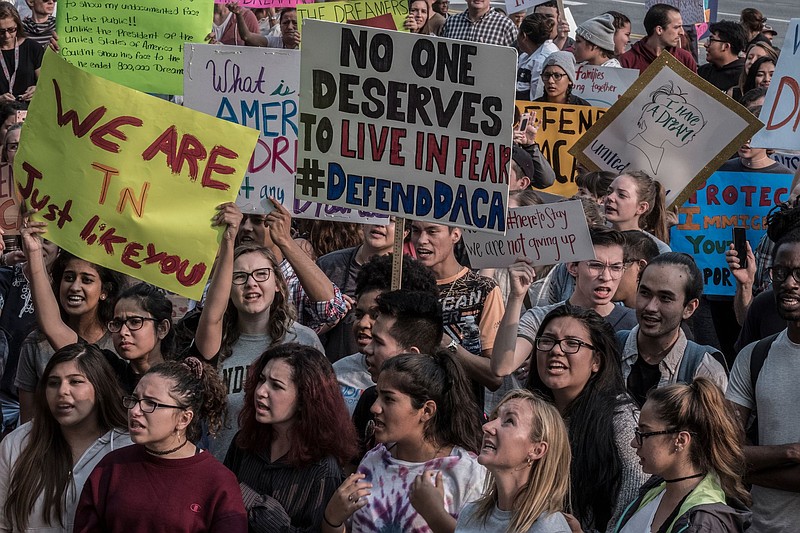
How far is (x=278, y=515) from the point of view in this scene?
558 centimetres

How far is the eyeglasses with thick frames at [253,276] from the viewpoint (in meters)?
6.80

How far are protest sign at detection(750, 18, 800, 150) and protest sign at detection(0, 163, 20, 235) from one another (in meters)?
4.40

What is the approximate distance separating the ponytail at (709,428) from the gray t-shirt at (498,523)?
0.52 m

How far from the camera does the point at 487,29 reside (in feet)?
45.0

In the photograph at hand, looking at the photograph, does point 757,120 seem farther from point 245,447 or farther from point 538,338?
point 245,447

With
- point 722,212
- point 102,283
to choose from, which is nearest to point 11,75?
point 102,283

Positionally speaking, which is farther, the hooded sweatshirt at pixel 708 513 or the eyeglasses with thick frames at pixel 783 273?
the eyeglasses with thick frames at pixel 783 273

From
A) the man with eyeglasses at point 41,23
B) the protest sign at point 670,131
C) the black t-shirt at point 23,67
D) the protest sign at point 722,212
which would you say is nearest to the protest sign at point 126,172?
the protest sign at point 670,131

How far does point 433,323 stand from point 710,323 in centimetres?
258

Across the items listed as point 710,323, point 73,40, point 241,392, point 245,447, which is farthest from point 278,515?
point 73,40

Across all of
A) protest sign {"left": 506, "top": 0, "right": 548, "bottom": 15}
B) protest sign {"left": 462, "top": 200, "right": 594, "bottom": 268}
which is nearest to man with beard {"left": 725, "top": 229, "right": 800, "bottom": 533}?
protest sign {"left": 462, "top": 200, "right": 594, "bottom": 268}

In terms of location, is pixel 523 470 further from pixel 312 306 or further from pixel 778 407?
pixel 312 306

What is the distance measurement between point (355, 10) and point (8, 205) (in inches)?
154

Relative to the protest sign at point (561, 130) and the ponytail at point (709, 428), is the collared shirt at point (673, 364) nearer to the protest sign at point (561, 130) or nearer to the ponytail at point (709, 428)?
the ponytail at point (709, 428)
